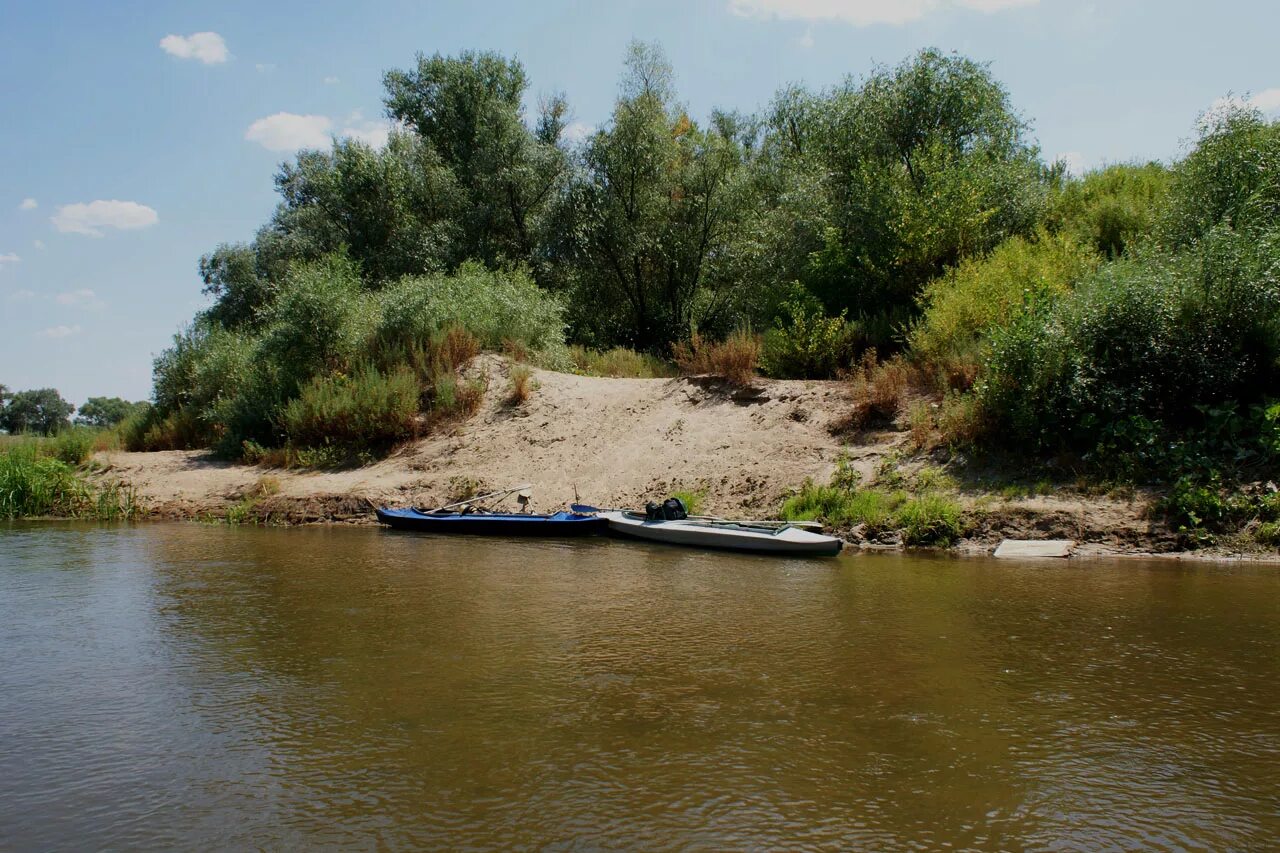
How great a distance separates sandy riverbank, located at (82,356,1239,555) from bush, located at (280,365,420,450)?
810 mm

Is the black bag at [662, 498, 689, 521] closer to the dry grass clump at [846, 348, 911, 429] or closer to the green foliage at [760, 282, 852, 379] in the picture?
the dry grass clump at [846, 348, 911, 429]

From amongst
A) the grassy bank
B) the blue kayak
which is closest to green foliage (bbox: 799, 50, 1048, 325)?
the blue kayak

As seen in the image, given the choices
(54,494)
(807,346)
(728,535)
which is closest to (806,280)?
(807,346)

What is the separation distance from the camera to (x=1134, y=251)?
17.2 meters

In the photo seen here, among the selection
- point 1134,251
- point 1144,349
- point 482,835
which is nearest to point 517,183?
point 1134,251

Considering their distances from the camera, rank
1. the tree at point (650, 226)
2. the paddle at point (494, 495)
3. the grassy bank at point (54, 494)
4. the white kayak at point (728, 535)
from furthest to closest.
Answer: the tree at point (650, 226), the grassy bank at point (54, 494), the paddle at point (494, 495), the white kayak at point (728, 535)

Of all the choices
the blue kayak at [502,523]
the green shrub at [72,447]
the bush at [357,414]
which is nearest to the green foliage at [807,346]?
the blue kayak at [502,523]

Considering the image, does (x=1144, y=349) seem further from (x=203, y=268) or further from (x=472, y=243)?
(x=203, y=268)

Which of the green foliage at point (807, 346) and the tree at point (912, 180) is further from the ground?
the tree at point (912, 180)

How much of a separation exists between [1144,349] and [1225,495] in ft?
8.95

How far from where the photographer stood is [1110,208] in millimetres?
21922

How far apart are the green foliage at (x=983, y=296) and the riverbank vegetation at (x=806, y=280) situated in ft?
0.24

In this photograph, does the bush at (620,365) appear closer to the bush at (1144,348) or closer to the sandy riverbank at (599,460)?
the sandy riverbank at (599,460)

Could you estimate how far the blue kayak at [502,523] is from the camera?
15.2 meters
